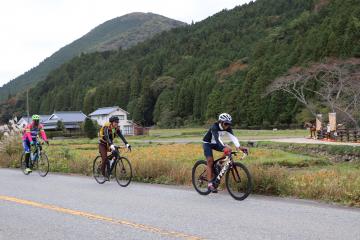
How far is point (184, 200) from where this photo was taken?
9031 millimetres

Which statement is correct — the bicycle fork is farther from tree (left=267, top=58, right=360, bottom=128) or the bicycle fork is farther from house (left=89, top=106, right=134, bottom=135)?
house (left=89, top=106, right=134, bottom=135)

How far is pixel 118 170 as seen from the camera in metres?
12.0

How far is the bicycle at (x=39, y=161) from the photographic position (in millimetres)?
14594

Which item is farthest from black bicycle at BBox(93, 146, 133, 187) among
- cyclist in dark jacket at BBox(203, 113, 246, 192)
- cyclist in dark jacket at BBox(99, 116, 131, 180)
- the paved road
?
cyclist in dark jacket at BBox(203, 113, 246, 192)

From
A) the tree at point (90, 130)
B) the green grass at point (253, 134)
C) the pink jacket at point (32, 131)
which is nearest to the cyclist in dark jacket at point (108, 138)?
the pink jacket at point (32, 131)

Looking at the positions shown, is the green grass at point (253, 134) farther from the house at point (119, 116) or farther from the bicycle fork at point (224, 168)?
the bicycle fork at point (224, 168)

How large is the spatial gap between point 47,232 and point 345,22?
213ft

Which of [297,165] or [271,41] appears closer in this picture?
[297,165]

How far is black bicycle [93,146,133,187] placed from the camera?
11.7 m

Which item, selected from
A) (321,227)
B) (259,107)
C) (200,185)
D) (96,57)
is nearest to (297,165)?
(200,185)

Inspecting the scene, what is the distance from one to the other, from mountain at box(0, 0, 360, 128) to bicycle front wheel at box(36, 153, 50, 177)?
4716 centimetres

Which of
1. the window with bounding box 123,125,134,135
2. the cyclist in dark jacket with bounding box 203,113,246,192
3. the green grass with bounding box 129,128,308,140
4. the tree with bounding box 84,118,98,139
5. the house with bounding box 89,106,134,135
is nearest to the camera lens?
the cyclist in dark jacket with bounding box 203,113,246,192

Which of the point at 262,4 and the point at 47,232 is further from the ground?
the point at 262,4

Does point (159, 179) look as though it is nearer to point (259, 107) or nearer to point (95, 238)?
point (95, 238)
